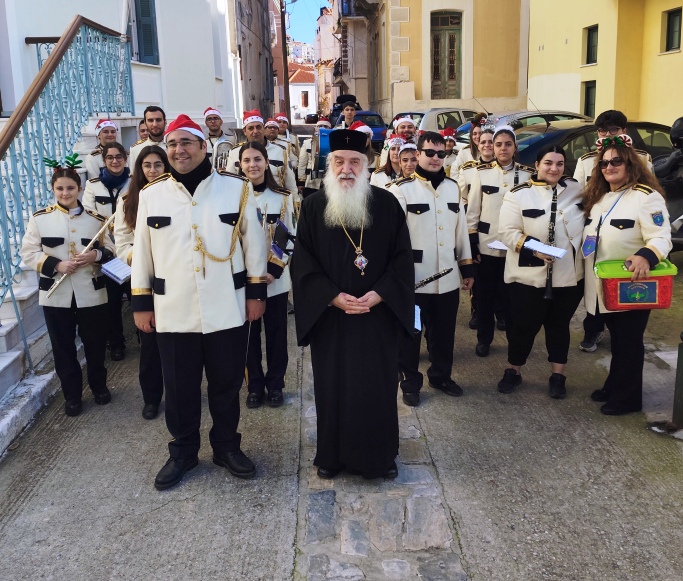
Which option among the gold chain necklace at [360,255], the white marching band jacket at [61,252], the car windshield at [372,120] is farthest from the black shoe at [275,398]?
the car windshield at [372,120]

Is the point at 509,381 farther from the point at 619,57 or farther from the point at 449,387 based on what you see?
the point at 619,57

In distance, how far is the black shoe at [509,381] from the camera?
16.4ft

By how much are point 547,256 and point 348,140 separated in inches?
65.5

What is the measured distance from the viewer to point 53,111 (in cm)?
711

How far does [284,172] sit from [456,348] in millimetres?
2588

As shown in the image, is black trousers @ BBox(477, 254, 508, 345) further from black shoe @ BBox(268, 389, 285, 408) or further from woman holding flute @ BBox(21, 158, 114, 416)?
woman holding flute @ BBox(21, 158, 114, 416)

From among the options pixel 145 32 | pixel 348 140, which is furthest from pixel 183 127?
pixel 145 32

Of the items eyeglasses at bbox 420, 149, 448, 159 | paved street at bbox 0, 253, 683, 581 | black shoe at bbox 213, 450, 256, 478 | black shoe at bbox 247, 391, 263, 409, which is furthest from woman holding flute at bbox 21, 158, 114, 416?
eyeglasses at bbox 420, 149, 448, 159

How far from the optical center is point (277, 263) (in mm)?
4652

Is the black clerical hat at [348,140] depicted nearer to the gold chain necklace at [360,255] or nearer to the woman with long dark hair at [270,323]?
the gold chain necklace at [360,255]

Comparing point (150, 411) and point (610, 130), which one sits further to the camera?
point (610, 130)

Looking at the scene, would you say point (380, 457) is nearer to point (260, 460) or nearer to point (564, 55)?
point (260, 460)

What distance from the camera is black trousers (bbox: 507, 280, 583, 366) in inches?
190

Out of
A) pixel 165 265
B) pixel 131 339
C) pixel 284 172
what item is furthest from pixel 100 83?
pixel 165 265
